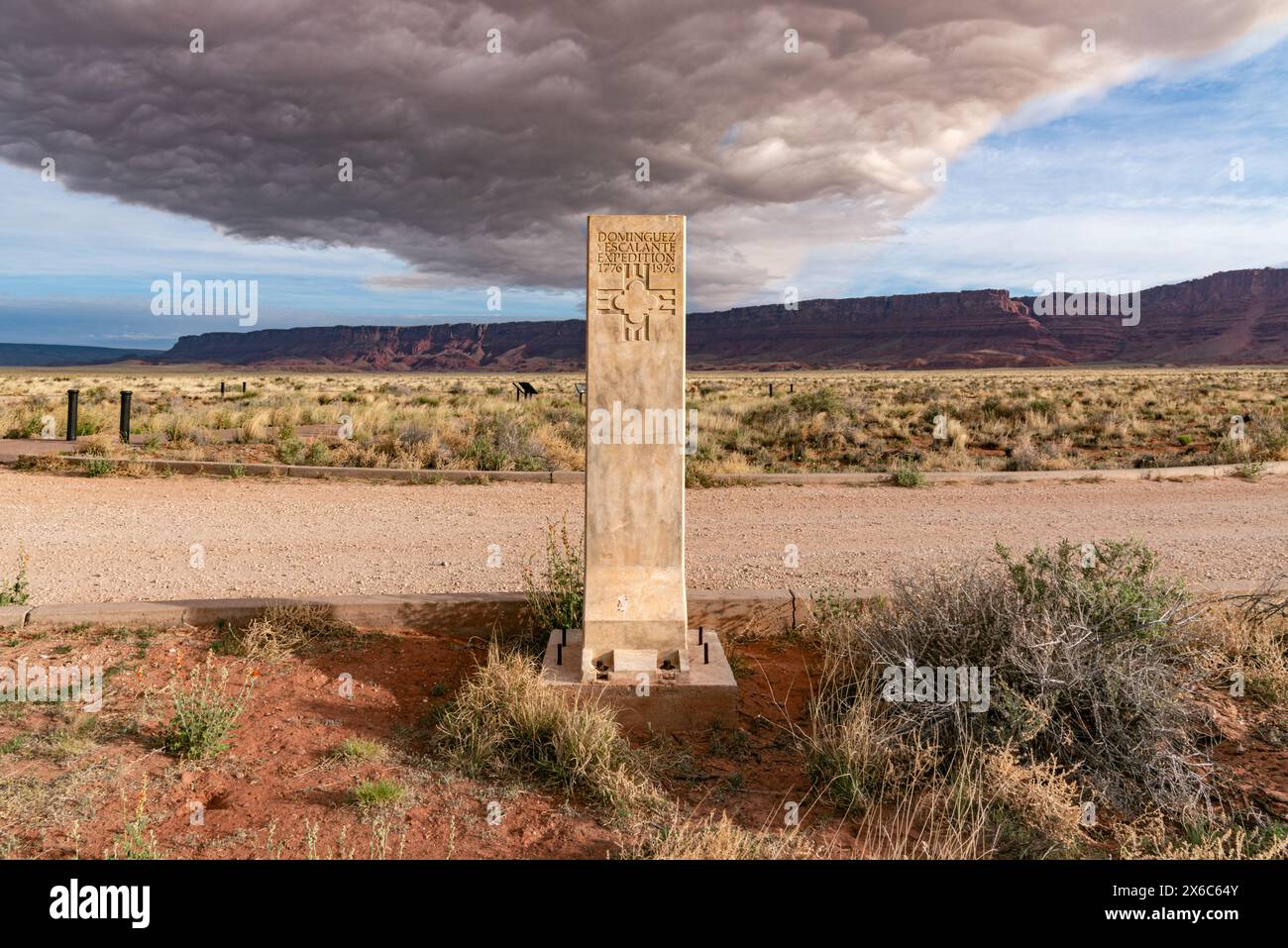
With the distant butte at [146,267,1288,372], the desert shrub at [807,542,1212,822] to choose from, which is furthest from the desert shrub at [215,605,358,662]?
the distant butte at [146,267,1288,372]

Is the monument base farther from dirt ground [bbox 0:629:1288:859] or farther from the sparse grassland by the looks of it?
the sparse grassland

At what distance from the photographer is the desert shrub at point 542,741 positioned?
384 cm

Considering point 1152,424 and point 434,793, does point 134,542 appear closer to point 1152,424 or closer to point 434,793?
point 434,793

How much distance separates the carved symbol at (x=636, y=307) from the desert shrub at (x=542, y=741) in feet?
6.56

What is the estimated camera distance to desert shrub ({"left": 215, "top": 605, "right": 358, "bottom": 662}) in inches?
207

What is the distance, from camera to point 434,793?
12.5ft

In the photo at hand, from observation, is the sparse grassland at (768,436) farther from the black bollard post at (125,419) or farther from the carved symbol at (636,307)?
the carved symbol at (636,307)

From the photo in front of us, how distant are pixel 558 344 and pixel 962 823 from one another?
18994cm

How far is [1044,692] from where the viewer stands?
165 inches

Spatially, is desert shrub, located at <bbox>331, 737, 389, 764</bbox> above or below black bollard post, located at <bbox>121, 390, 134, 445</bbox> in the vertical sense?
below


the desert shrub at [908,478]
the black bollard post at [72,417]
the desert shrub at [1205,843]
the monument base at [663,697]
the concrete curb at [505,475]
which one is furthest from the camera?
the black bollard post at [72,417]

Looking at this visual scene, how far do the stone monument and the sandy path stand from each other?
234 centimetres

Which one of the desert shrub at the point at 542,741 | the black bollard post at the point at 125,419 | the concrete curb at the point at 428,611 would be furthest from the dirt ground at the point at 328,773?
the black bollard post at the point at 125,419
